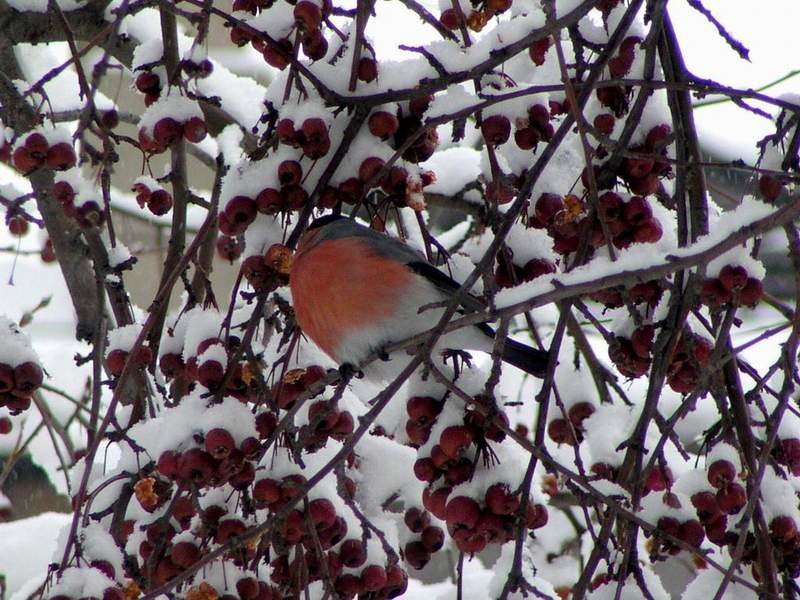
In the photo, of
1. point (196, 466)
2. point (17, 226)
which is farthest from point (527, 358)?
point (17, 226)

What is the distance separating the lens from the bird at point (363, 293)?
1.68 m

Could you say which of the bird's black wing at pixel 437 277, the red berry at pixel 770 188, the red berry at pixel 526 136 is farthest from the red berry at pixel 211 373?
the red berry at pixel 770 188

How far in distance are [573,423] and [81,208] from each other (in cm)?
109

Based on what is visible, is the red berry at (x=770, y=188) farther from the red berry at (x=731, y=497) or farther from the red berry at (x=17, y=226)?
the red berry at (x=17, y=226)

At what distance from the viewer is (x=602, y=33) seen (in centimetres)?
155

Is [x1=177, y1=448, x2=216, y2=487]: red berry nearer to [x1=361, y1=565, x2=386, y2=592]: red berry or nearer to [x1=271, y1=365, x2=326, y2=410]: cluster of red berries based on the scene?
[x1=271, y1=365, x2=326, y2=410]: cluster of red berries

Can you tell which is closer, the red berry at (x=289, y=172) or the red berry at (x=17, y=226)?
the red berry at (x=289, y=172)

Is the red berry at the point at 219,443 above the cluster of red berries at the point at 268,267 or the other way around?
the other way around

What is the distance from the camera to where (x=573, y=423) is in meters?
2.01

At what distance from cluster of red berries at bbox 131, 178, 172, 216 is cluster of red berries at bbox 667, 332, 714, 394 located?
1033 millimetres

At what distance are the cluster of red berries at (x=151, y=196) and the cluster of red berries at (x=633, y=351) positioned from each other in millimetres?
941

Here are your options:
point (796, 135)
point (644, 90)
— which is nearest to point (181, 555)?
point (644, 90)

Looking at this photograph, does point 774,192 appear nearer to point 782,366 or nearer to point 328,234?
point 782,366

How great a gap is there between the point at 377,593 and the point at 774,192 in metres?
0.85
